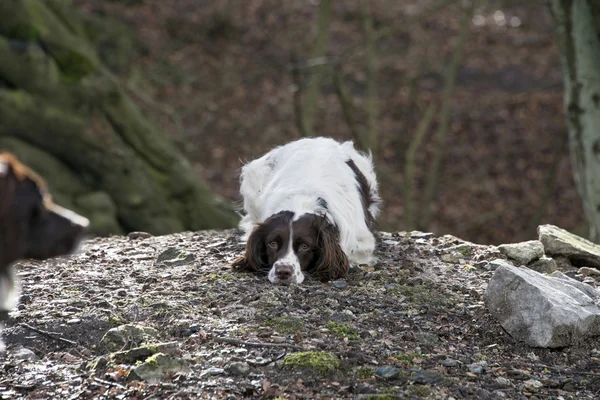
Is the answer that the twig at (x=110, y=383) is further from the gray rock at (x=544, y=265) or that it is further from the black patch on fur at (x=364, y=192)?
the gray rock at (x=544, y=265)

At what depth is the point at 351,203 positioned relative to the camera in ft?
24.3

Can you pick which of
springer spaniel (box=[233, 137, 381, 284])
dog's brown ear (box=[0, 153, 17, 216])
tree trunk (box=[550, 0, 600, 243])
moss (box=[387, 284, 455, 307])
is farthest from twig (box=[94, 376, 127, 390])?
tree trunk (box=[550, 0, 600, 243])

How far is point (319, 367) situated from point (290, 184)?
2.60 meters

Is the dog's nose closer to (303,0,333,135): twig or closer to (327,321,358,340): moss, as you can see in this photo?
(327,321,358,340): moss

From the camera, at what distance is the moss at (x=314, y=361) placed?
4926 millimetres

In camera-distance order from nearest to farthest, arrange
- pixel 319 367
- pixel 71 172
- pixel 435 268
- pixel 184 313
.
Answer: pixel 319 367, pixel 184 313, pixel 435 268, pixel 71 172

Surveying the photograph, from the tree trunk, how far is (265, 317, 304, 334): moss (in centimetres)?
525

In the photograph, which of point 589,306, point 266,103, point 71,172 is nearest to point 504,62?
point 266,103

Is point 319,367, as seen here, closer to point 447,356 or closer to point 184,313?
point 447,356

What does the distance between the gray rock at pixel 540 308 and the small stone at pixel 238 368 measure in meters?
1.82

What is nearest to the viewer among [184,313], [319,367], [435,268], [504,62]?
[319,367]

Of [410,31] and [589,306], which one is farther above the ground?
[410,31]

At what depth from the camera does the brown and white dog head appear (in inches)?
160

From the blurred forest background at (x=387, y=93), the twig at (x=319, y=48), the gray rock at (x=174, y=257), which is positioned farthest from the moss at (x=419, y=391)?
the blurred forest background at (x=387, y=93)
